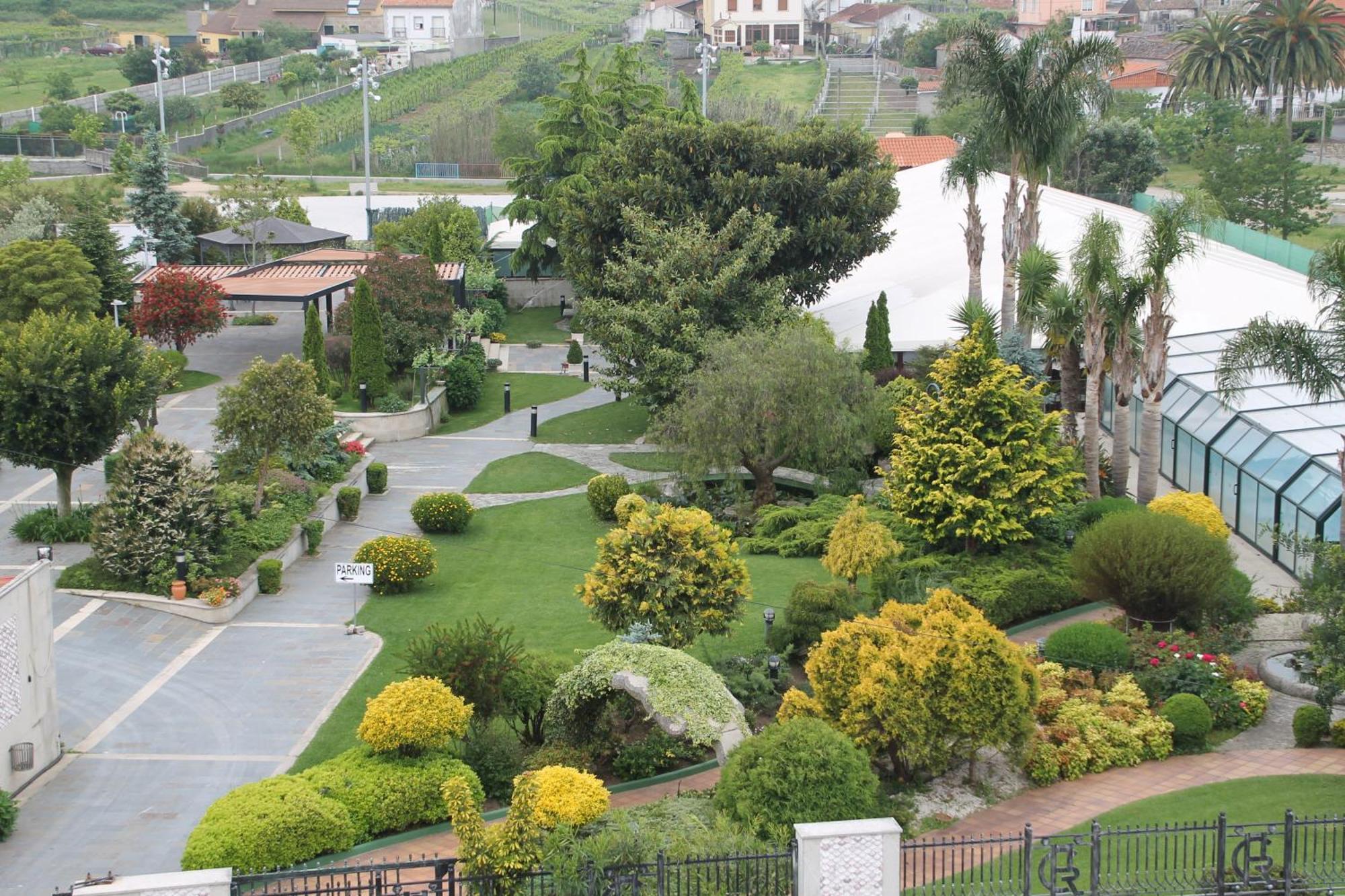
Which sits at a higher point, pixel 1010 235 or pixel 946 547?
pixel 1010 235

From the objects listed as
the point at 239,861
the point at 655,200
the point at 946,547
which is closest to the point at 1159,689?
the point at 946,547

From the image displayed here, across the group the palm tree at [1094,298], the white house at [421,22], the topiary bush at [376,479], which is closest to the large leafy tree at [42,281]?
the topiary bush at [376,479]

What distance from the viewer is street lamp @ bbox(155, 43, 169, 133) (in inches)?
2872

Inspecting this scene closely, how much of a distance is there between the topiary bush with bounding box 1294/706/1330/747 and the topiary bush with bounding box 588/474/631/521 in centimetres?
1690

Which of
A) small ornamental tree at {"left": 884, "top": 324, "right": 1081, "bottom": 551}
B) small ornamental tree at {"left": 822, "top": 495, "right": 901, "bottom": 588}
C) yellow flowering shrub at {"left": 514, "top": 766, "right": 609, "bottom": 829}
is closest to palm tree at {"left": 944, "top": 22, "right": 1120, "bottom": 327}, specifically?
small ornamental tree at {"left": 884, "top": 324, "right": 1081, "bottom": 551}

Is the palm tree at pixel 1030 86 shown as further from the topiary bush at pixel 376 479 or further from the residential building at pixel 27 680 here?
the residential building at pixel 27 680

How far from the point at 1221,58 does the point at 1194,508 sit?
64.6 metres

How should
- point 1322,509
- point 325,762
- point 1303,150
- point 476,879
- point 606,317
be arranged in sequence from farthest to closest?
point 1303,150 → point 606,317 → point 1322,509 → point 325,762 → point 476,879

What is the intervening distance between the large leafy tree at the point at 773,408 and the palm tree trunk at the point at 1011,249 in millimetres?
4848

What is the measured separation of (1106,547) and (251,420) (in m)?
17.8

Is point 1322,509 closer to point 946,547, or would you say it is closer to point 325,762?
point 946,547

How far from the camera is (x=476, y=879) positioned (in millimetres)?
16344

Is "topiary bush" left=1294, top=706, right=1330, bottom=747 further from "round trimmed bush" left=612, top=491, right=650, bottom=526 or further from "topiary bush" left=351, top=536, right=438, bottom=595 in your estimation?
"topiary bush" left=351, top=536, right=438, bottom=595

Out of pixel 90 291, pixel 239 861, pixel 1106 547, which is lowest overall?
pixel 239 861
